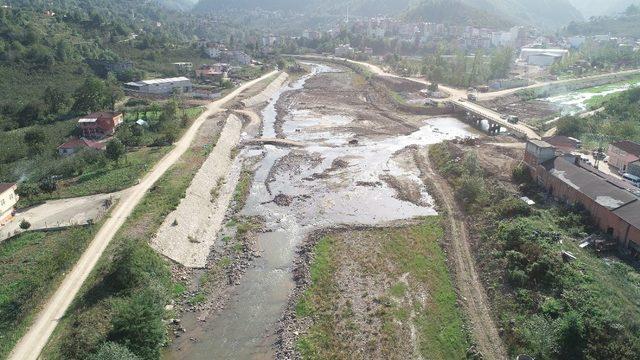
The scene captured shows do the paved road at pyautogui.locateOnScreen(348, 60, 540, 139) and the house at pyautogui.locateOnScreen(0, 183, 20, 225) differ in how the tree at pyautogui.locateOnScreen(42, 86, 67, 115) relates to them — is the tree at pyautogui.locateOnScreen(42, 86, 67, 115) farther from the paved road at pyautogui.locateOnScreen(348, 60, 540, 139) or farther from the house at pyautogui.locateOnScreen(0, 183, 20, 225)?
the paved road at pyautogui.locateOnScreen(348, 60, 540, 139)

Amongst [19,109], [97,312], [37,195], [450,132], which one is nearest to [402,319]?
[97,312]

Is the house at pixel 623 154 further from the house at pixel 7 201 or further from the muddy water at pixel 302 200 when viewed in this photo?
the house at pixel 7 201

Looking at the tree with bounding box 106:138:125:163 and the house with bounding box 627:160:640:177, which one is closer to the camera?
the house with bounding box 627:160:640:177

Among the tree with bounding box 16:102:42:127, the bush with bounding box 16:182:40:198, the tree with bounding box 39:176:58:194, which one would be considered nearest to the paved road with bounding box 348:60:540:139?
the tree with bounding box 39:176:58:194

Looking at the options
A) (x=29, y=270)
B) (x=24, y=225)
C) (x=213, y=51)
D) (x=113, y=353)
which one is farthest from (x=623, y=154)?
(x=213, y=51)

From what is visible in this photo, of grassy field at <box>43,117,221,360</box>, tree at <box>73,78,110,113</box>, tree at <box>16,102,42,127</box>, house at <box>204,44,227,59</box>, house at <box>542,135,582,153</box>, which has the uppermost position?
house at <box>204,44,227,59</box>

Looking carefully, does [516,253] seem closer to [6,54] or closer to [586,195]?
[586,195]
